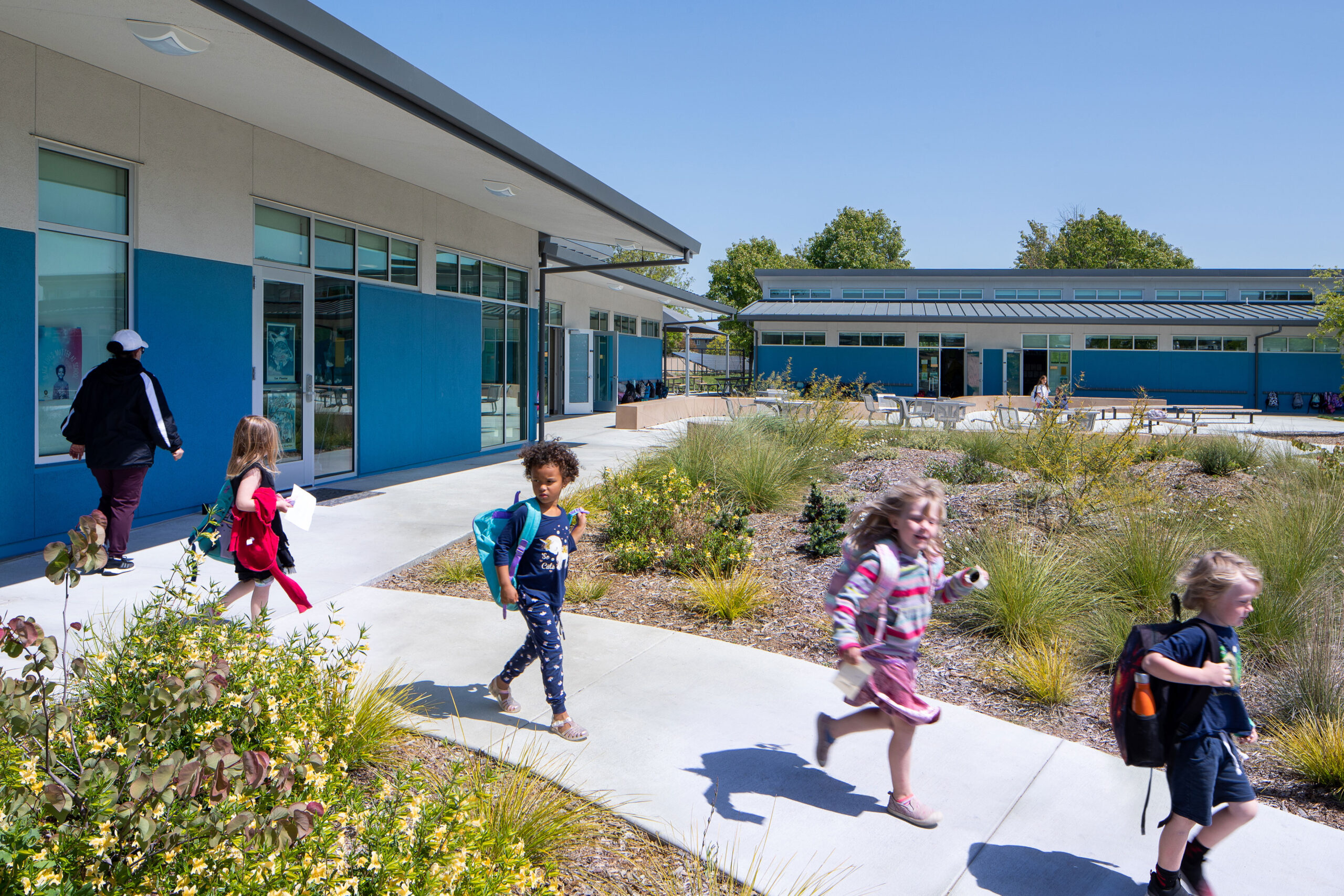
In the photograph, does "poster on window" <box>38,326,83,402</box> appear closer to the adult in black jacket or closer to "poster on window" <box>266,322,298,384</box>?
the adult in black jacket

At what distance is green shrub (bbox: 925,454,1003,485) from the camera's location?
10.6 metres

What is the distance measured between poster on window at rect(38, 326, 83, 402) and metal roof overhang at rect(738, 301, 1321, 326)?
29.7 metres

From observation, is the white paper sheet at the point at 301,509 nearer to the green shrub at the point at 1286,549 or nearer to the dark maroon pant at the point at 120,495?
the dark maroon pant at the point at 120,495

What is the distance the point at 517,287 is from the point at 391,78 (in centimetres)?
832

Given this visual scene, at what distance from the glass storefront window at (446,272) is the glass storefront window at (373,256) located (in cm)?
118

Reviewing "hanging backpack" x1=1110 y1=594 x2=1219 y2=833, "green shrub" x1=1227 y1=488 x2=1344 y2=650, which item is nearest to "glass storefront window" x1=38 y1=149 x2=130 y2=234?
"hanging backpack" x1=1110 y1=594 x2=1219 y2=833

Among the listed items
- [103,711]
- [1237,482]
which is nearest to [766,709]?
[103,711]

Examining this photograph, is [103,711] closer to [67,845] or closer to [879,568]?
[67,845]

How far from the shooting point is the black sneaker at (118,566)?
651 cm

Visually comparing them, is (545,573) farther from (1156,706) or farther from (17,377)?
(17,377)

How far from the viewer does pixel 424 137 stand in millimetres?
9211

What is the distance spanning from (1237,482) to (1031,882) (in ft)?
28.9

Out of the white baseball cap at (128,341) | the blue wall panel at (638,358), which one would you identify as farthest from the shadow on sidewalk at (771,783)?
the blue wall panel at (638,358)

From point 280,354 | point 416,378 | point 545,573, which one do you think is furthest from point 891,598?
point 416,378
